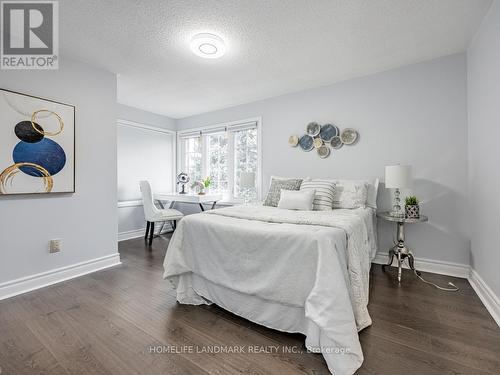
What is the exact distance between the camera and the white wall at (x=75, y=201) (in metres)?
2.36

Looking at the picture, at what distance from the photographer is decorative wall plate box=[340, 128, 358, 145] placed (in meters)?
3.25

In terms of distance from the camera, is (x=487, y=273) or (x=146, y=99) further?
(x=146, y=99)

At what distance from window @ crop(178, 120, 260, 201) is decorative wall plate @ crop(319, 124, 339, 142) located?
111cm

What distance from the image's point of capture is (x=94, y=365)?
142 cm

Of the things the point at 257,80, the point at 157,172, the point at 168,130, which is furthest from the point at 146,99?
the point at 257,80

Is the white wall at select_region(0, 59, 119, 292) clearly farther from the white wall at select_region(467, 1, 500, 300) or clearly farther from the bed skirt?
the white wall at select_region(467, 1, 500, 300)

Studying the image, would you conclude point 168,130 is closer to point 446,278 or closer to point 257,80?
point 257,80

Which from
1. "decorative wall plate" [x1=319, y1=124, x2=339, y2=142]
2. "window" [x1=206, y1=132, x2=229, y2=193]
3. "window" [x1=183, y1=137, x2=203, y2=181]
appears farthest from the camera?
"window" [x1=183, y1=137, x2=203, y2=181]

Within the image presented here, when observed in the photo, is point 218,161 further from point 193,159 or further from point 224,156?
point 193,159

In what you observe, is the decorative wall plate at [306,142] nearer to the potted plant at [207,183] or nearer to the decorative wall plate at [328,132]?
the decorative wall plate at [328,132]

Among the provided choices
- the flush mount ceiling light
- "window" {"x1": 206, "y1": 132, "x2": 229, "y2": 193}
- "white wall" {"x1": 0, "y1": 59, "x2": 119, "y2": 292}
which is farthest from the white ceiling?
"window" {"x1": 206, "y1": 132, "x2": 229, "y2": 193}

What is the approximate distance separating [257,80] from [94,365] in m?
3.29

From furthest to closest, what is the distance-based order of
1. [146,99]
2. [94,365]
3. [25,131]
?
[146,99]
[25,131]
[94,365]

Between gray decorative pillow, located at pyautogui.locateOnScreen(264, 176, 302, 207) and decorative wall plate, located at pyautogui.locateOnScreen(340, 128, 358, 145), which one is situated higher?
decorative wall plate, located at pyautogui.locateOnScreen(340, 128, 358, 145)
